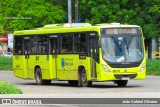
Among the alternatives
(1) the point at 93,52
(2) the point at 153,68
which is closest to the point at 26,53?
(1) the point at 93,52

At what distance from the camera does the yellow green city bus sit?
3033 cm

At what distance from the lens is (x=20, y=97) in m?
14.2

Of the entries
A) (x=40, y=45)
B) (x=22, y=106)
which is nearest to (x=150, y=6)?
(x=40, y=45)

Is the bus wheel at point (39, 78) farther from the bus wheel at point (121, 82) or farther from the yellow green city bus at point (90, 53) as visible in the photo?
the bus wheel at point (121, 82)

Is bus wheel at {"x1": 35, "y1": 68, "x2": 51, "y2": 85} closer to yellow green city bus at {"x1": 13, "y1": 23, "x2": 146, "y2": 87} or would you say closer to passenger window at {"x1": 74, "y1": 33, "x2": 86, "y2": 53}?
yellow green city bus at {"x1": 13, "y1": 23, "x2": 146, "y2": 87}

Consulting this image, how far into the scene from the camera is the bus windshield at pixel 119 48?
30391 mm

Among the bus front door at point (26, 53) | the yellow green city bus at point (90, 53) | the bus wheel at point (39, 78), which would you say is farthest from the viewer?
the bus front door at point (26, 53)

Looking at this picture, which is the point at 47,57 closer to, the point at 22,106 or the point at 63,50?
the point at 63,50

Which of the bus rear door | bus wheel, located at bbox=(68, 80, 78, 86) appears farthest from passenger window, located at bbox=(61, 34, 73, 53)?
bus wheel, located at bbox=(68, 80, 78, 86)

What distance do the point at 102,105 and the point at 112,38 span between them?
651 inches

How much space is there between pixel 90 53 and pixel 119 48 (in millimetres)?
1349

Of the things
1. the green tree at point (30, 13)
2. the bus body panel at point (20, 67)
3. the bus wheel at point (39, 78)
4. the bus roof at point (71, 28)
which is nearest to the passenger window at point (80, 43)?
the bus roof at point (71, 28)

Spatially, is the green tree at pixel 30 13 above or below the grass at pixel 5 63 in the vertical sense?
above

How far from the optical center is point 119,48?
30.4 m
